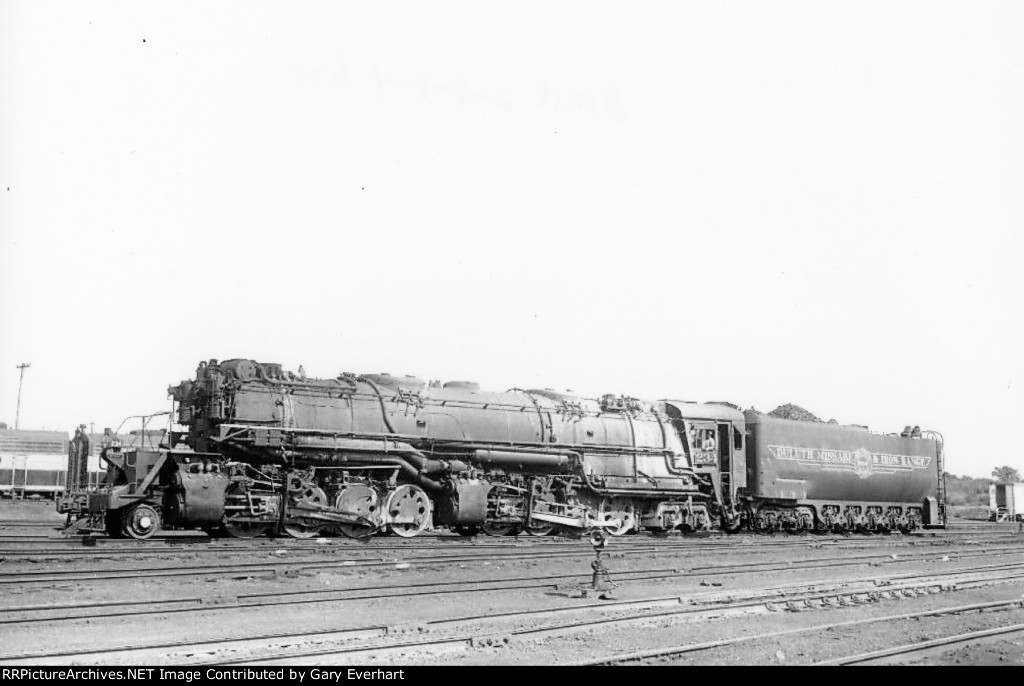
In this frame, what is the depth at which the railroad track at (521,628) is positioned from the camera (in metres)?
8.05

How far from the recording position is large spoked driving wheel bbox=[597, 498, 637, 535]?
22.6m

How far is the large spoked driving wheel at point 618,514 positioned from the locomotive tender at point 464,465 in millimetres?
35

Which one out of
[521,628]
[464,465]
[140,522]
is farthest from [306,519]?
[521,628]

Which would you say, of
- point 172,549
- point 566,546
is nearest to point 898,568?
point 566,546

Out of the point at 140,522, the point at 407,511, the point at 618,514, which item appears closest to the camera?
the point at 140,522

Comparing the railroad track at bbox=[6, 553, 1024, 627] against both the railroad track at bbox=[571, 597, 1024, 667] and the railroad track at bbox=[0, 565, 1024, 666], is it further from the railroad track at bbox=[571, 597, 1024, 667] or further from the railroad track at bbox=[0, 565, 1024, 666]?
the railroad track at bbox=[571, 597, 1024, 667]

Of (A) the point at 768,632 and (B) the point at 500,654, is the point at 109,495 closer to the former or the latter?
(B) the point at 500,654

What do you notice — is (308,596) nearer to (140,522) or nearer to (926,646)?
(926,646)

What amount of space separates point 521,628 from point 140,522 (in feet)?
32.6

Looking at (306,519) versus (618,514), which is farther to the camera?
(618,514)

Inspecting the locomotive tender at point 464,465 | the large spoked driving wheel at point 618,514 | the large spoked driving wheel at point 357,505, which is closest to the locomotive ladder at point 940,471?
the locomotive tender at point 464,465

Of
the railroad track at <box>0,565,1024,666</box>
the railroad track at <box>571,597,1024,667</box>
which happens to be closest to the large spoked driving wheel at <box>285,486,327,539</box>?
the railroad track at <box>0,565,1024,666</box>

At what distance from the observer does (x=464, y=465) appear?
65.8ft

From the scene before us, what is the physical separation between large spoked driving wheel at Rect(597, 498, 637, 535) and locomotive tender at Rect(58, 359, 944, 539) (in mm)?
35
